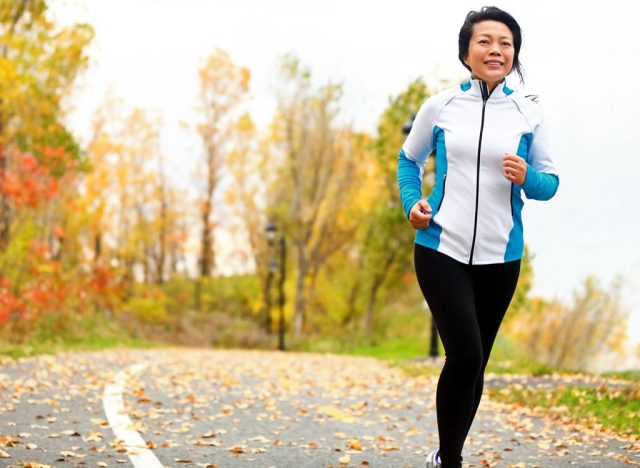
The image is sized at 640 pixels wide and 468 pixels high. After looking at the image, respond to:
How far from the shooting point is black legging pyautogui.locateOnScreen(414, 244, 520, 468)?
382cm

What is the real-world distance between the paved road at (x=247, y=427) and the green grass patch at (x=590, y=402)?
26cm

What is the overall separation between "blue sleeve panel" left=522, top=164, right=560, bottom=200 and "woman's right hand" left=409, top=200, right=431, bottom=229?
0.45m

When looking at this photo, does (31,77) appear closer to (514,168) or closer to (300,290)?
(514,168)

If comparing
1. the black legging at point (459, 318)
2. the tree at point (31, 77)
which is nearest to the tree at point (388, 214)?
the tree at point (31, 77)

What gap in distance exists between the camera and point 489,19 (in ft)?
13.3

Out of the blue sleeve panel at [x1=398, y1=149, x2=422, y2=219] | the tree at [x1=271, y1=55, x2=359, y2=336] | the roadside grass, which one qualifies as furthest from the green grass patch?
the tree at [x1=271, y1=55, x2=359, y2=336]

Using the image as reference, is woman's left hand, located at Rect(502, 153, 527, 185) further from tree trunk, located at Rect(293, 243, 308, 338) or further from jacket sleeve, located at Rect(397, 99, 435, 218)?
tree trunk, located at Rect(293, 243, 308, 338)

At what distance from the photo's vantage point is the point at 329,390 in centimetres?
1034

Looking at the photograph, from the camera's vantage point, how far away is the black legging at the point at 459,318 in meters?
3.82

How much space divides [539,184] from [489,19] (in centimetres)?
82

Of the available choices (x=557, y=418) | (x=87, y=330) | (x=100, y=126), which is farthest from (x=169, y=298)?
(x=557, y=418)

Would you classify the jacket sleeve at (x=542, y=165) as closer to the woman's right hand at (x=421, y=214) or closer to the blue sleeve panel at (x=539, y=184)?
the blue sleeve panel at (x=539, y=184)

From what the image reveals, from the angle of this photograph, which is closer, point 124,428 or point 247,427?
point 124,428

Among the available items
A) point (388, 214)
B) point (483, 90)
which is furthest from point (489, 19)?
point (388, 214)
